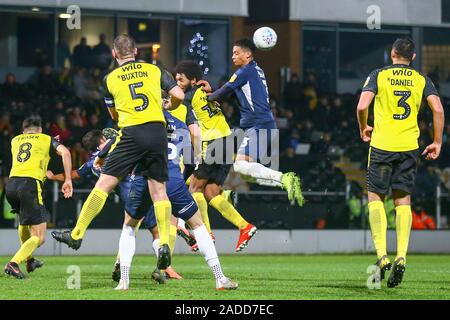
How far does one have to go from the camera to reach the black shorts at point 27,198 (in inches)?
559

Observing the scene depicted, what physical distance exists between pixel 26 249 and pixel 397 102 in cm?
461

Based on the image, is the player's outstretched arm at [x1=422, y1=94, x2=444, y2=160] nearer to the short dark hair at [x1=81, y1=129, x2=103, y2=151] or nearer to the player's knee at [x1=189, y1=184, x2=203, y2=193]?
the player's knee at [x1=189, y1=184, x2=203, y2=193]

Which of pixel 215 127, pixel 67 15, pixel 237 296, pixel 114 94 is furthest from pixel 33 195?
pixel 67 15

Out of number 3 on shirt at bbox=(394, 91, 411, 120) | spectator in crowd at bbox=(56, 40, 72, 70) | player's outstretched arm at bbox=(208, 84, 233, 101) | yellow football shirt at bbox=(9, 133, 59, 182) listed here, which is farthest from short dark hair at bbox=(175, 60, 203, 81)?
spectator in crowd at bbox=(56, 40, 72, 70)

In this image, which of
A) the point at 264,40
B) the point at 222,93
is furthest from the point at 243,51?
the point at 264,40

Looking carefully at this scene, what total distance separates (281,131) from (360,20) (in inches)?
175

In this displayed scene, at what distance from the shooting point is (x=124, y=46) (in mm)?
11047

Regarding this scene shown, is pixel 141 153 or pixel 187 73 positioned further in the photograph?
pixel 187 73

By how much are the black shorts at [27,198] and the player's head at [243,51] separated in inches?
109

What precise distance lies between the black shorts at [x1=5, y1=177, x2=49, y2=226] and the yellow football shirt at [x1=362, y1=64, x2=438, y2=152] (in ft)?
14.1

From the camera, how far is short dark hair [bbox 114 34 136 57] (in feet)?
36.2

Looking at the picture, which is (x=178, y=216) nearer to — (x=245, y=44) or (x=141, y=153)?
(x=141, y=153)

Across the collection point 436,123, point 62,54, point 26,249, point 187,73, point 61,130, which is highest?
point 62,54

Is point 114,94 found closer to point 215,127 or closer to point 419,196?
point 215,127
